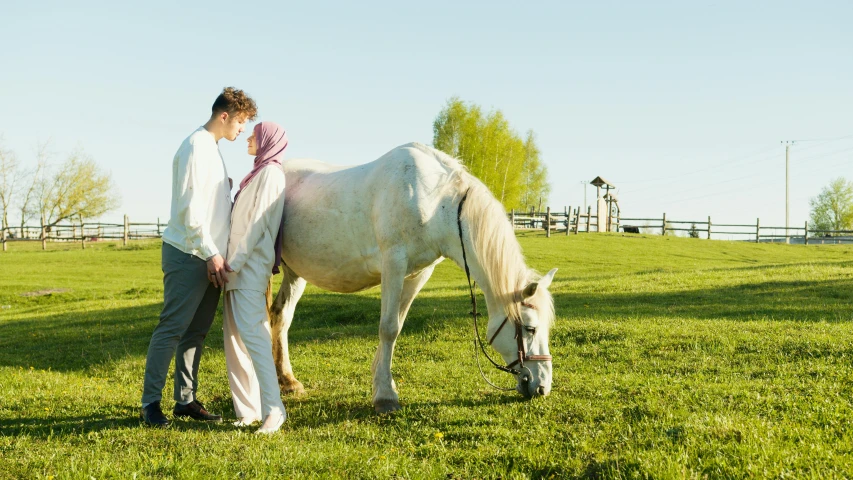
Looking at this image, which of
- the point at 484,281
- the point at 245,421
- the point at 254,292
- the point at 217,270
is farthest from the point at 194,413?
the point at 484,281

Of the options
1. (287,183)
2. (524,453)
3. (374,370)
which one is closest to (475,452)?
(524,453)

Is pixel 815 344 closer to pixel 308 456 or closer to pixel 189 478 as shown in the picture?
pixel 308 456

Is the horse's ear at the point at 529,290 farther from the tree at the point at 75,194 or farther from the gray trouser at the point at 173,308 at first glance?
the tree at the point at 75,194

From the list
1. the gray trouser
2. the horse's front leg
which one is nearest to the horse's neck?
the horse's front leg

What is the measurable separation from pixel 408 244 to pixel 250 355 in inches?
56.1

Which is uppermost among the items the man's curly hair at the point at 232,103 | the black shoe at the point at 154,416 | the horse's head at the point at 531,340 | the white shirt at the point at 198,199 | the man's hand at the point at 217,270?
the man's curly hair at the point at 232,103

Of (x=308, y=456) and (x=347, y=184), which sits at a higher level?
(x=347, y=184)

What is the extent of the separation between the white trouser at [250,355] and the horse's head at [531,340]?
1.70 metres

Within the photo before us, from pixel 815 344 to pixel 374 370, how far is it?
432 cm

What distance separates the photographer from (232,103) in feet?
16.4

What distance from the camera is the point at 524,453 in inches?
150

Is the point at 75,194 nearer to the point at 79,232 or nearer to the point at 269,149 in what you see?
the point at 79,232

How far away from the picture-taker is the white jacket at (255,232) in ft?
16.1

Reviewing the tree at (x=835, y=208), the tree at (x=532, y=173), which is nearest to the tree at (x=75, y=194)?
the tree at (x=532, y=173)
